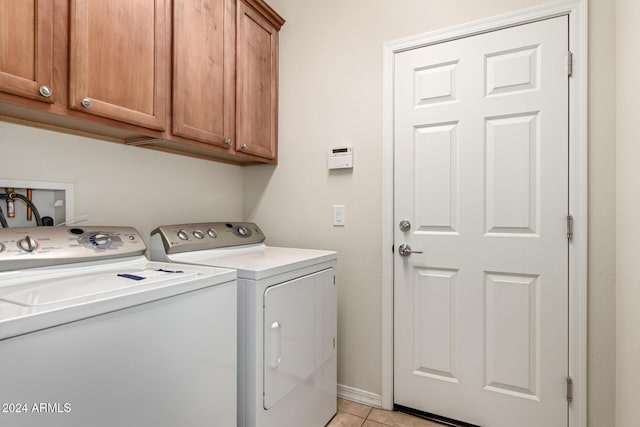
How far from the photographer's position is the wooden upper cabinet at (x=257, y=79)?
76.5 inches

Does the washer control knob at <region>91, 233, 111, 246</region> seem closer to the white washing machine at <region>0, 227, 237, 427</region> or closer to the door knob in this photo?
the white washing machine at <region>0, 227, 237, 427</region>

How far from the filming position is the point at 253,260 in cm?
157

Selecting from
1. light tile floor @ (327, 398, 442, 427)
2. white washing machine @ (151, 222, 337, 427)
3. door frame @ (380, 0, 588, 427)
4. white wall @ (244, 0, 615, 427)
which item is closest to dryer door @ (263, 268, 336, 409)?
white washing machine @ (151, 222, 337, 427)

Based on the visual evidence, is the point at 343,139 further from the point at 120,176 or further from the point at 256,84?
the point at 120,176

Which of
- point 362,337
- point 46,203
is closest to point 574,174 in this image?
point 362,337

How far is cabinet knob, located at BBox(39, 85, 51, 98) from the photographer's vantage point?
1.09 meters

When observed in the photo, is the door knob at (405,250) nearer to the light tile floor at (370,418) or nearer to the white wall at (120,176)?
the light tile floor at (370,418)

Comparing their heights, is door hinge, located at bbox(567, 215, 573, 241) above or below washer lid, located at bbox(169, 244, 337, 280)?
above

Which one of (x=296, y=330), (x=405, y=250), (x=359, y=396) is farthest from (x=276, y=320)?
(x=359, y=396)

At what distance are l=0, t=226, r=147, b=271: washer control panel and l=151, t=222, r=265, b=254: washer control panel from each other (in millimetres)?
136

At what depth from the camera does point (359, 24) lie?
2.05 meters

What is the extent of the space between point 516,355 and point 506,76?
Result: 1408 millimetres

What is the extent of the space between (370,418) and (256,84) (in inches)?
81.8

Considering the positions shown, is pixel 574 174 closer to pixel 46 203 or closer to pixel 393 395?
pixel 393 395
